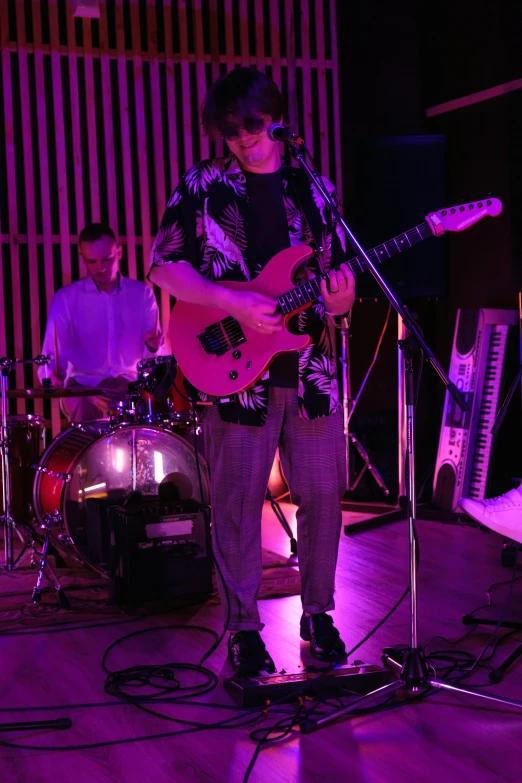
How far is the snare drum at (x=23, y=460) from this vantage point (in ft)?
16.9

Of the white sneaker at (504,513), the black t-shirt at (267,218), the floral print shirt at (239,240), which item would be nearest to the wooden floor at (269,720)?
the white sneaker at (504,513)

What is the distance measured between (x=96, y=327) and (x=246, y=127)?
2.90 m

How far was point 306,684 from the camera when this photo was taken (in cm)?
268

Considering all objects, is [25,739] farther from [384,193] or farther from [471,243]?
[471,243]

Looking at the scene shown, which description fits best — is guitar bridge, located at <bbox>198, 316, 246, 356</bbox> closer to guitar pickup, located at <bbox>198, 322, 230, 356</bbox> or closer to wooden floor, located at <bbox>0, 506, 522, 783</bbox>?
guitar pickup, located at <bbox>198, 322, 230, 356</bbox>

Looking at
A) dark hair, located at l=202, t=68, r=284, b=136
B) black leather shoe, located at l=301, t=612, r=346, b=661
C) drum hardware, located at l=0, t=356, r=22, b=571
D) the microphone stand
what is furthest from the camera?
drum hardware, located at l=0, t=356, r=22, b=571

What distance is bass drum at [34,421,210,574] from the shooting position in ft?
14.3

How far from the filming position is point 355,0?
21.5 feet

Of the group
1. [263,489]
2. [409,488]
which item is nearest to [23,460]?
[263,489]

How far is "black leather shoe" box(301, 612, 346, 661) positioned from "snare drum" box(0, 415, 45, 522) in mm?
2507

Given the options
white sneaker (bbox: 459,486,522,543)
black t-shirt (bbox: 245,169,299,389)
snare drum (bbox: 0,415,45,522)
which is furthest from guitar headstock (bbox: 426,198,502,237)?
snare drum (bbox: 0,415,45,522)

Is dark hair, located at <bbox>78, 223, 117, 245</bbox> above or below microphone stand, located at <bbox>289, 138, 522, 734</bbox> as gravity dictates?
above

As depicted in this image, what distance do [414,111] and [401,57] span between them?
378 mm

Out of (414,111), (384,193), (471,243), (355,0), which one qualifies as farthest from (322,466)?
(355,0)
